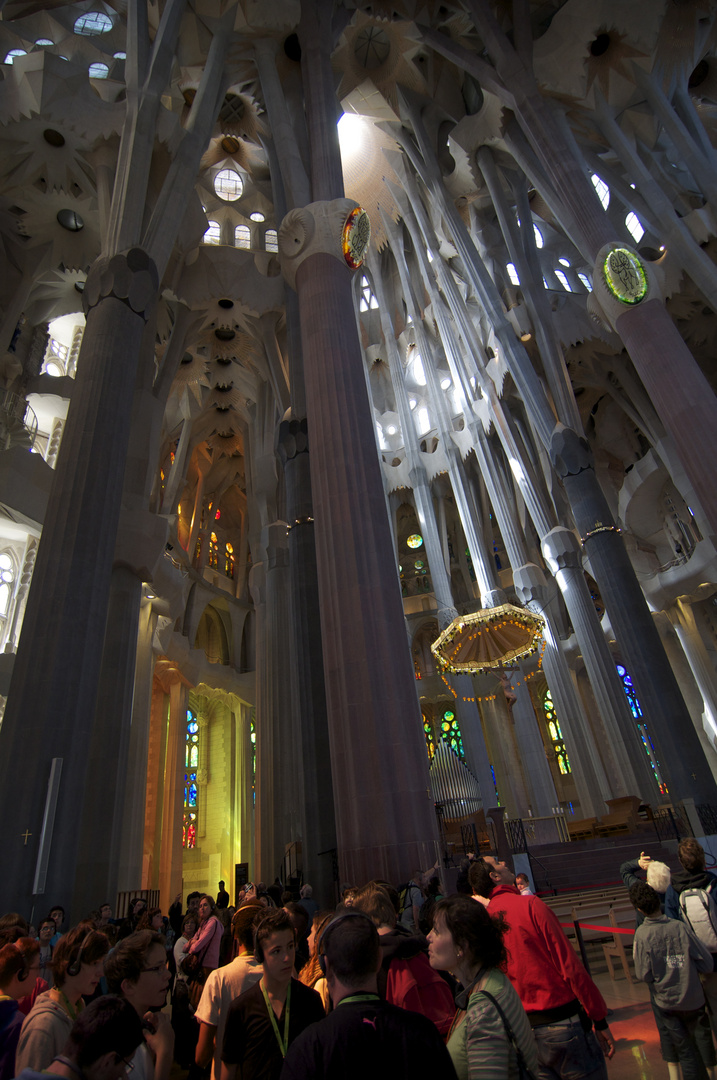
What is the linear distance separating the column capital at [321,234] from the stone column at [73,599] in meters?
2.58

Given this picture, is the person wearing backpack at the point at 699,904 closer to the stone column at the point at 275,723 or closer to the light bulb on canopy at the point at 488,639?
the stone column at the point at 275,723

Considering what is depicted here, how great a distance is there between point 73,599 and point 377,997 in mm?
7605

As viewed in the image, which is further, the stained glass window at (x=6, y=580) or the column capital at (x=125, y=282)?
the stained glass window at (x=6, y=580)

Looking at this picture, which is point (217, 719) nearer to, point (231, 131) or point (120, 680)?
point (120, 680)

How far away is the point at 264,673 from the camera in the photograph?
1850 centimetres

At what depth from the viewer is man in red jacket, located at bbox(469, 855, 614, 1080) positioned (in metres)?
A: 2.31

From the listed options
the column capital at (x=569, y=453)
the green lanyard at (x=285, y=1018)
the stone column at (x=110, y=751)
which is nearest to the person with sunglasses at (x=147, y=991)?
the green lanyard at (x=285, y=1018)

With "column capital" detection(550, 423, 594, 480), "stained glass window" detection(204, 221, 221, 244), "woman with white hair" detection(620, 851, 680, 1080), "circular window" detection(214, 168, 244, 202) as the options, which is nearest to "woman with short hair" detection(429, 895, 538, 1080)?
"woman with white hair" detection(620, 851, 680, 1080)

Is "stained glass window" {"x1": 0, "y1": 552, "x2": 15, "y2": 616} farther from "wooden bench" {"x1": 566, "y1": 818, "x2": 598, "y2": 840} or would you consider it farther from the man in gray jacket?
the man in gray jacket

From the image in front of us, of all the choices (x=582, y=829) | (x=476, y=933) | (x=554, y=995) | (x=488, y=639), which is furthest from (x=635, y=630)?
(x=476, y=933)

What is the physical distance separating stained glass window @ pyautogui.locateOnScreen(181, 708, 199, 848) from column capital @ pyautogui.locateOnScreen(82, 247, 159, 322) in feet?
58.4

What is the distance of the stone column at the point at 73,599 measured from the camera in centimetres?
702

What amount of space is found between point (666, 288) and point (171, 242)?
13.2m

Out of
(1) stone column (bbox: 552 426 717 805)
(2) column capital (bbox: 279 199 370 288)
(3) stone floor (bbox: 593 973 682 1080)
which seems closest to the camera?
(3) stone floor (bbox: 593 973 682 1080)
